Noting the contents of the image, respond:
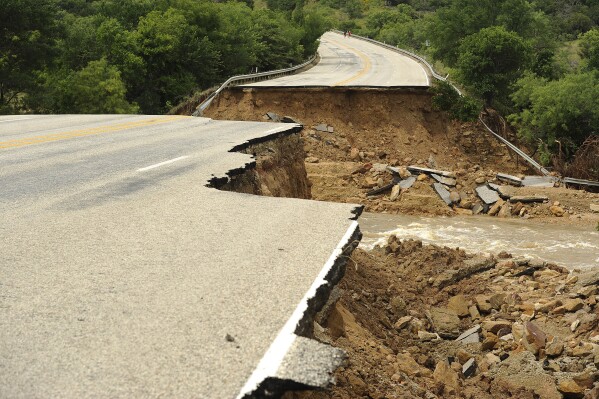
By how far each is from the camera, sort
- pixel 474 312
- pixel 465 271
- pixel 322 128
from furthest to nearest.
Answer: pixel 322 128
pixel 465 271
pixel 474 312

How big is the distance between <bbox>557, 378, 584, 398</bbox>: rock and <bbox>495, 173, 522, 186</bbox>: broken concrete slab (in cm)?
1824

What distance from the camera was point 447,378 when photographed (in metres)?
8.36

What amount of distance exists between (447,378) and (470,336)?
241cm

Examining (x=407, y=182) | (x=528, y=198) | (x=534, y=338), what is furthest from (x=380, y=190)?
(x=534, y=338)

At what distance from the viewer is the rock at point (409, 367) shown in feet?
25.1

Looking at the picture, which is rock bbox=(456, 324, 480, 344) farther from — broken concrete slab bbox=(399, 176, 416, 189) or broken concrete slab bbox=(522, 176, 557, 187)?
broken concrete slab bbox=(522, 176, 557, 187)

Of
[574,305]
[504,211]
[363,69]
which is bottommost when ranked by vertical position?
[504,211]

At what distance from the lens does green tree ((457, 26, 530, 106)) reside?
32219mm

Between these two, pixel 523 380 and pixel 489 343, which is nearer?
pixel 523 380

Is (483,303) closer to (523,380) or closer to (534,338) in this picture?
(534,338)

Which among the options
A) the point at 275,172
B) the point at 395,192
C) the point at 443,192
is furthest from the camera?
the point at 395,192

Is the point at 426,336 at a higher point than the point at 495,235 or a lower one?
higher

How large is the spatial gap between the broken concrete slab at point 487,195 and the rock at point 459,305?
12401mm

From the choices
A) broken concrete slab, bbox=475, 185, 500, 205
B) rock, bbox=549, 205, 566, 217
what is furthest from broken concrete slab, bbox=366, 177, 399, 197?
rock, bbox=549, 205, 566, 217
